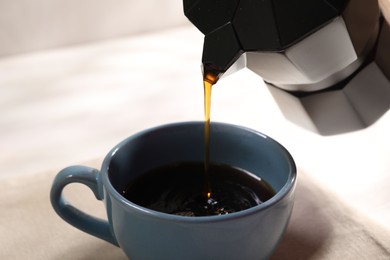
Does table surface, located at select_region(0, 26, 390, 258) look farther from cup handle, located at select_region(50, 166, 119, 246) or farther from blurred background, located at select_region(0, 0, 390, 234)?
cup handle, located at select_region(50, 166, 119, 246)

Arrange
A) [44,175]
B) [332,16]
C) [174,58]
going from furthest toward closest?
[174,58]
[44,175]
[332,16]

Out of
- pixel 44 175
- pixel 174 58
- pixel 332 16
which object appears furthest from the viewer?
pixel 174 58

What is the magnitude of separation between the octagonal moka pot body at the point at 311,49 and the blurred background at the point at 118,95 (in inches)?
1.0

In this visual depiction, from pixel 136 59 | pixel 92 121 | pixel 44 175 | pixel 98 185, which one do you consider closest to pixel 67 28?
pixel 136 59

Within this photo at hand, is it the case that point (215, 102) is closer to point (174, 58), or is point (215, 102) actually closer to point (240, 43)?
point (174, 58)

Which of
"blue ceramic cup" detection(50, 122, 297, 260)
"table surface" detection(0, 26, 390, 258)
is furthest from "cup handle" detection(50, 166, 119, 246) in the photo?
"table surface" detection(0, 26, 390, 258)

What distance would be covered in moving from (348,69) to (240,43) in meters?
0.07

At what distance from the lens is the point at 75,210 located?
0.34 meters

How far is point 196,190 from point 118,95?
1.01 feet

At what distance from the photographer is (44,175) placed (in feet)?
1.42

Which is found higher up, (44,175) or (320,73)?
(320,73)

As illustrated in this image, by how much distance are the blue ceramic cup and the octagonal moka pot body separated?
5cm

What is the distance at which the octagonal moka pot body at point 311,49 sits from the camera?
27 cm

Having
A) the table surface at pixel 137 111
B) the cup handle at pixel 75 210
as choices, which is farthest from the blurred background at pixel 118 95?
Result: the cup handle at pixel 75 210
